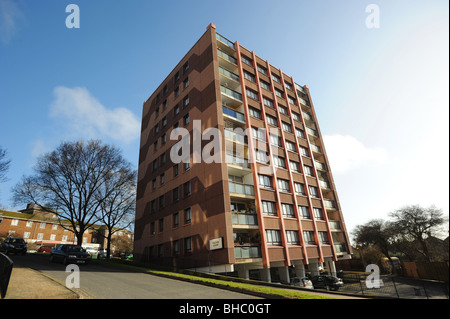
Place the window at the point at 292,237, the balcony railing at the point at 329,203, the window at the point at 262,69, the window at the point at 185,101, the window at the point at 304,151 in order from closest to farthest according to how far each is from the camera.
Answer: the window at the point at 292,237
the window at the point at 185,101
the balcony railing at the point at 329,203
the window at the point at 304,151
the window at the point at 262,69

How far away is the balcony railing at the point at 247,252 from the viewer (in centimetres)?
1935

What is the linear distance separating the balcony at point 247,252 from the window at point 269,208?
346 centimetres

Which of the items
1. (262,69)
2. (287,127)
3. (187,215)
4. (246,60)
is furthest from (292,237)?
(262,69)

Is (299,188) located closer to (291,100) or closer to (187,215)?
(187,215)

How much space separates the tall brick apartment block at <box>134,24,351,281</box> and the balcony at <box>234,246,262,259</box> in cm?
8

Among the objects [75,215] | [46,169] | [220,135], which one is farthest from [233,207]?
[46,169]

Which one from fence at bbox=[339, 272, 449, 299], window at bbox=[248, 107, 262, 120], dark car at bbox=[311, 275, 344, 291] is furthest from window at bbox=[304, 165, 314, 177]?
dark car at bbox=[311, 275, 344, 291]

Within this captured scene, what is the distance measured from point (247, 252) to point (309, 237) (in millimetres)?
9676

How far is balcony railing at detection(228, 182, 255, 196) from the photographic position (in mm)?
21516

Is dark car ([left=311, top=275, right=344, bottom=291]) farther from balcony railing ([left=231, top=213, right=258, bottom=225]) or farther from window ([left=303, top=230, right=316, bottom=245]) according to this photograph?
balcony railing ([left=231, top=213, right=258, bottom=225])

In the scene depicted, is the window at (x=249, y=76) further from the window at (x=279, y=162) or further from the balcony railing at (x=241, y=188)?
the balcony railing at (x=241, y=188)

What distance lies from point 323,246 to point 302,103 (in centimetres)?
2334

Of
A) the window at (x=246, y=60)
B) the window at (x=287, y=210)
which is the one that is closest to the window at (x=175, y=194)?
the window at (x=287, y=210)
